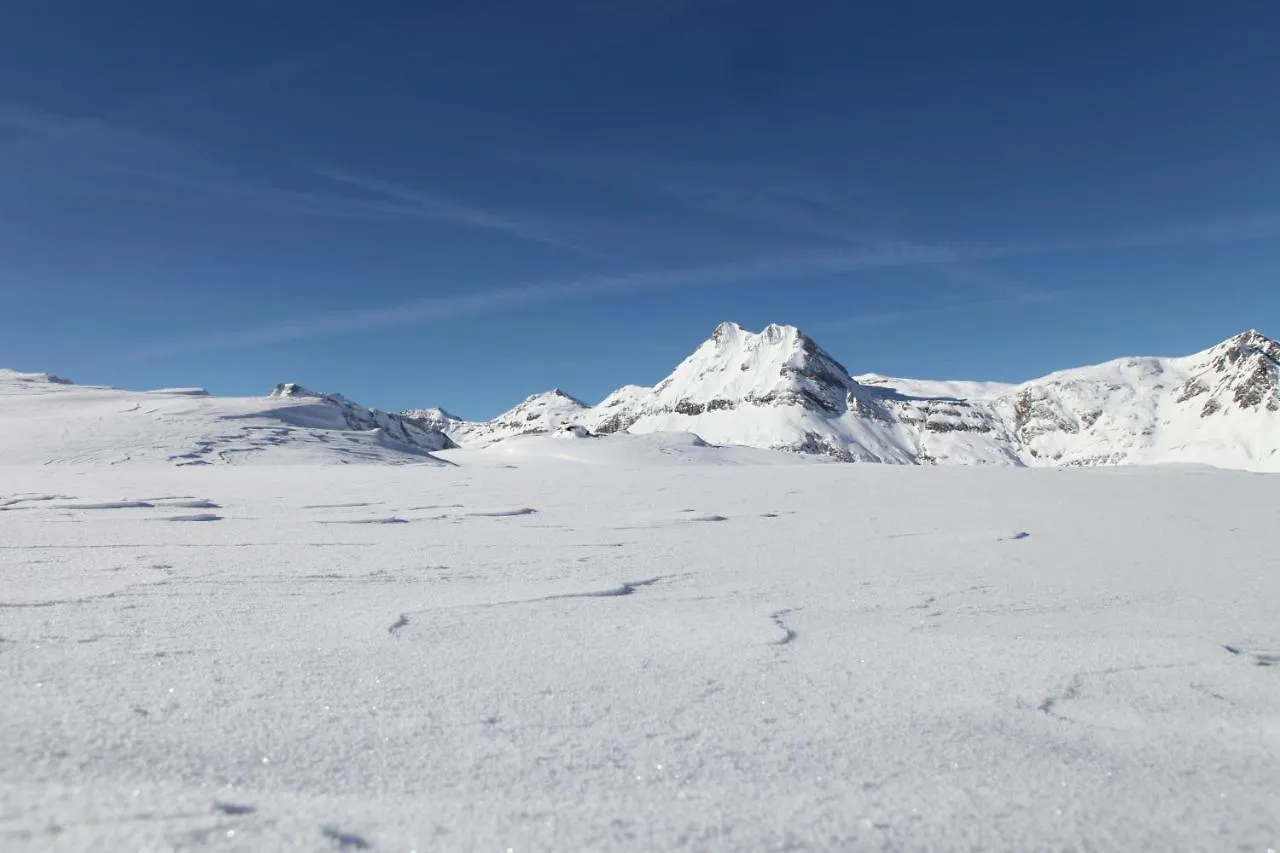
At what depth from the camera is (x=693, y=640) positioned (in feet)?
10.7

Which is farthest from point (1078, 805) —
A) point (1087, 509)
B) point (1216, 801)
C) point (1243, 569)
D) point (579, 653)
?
point (1087, 509)

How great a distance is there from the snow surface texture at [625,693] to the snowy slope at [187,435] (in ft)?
52.0

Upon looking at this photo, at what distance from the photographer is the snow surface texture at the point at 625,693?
177 centimetres

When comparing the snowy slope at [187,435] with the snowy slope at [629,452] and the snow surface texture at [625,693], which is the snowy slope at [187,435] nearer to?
the snowy slope at [629,452]

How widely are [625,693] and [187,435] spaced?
950 inches

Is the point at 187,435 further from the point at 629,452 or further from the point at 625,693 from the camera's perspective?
the point at 625,693

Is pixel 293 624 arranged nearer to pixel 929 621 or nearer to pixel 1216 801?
pixel 929 621

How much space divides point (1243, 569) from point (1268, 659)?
2479mm

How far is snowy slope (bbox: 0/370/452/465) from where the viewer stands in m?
20.0

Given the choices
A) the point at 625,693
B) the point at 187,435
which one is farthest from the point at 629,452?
the point at 625,693

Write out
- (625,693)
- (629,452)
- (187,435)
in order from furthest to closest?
(629,452), (187,435), (625,693)

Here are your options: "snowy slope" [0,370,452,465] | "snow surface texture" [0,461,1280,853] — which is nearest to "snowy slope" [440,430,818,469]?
"snowy slope" [0,370,452,465]

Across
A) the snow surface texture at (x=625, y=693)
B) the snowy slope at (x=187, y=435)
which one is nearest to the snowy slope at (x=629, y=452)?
the snowy slope at (x=187, y=435)

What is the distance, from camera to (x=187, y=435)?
2264 centimetres
